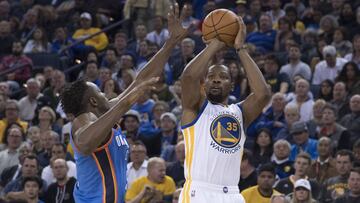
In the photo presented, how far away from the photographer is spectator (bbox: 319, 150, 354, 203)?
1330 centimetres

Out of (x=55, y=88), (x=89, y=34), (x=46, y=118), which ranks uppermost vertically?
(x=89, y=34)

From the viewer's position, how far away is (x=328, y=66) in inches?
679

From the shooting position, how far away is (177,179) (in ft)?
48.3

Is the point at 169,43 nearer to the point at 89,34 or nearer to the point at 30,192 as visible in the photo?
the point at 30,192

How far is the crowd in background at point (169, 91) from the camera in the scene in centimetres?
1400

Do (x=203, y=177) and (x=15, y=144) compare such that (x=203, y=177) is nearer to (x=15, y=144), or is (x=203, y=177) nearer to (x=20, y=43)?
(x=15, y=144)

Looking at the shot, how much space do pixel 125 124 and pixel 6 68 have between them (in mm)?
4622

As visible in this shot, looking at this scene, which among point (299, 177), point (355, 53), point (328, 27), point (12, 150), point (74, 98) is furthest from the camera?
point (328, 27)

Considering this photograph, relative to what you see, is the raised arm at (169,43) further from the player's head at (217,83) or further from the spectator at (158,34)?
the spectator at (158,34)

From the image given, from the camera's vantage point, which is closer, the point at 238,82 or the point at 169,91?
the point at 238,82

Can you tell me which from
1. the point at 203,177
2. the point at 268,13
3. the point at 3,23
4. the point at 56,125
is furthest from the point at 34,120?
the point at 203,177

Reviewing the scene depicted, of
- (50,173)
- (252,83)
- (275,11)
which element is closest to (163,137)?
(50,173)

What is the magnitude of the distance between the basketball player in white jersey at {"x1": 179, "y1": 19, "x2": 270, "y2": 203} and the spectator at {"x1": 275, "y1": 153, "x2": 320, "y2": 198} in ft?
14.9

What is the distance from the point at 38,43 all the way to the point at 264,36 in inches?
185
